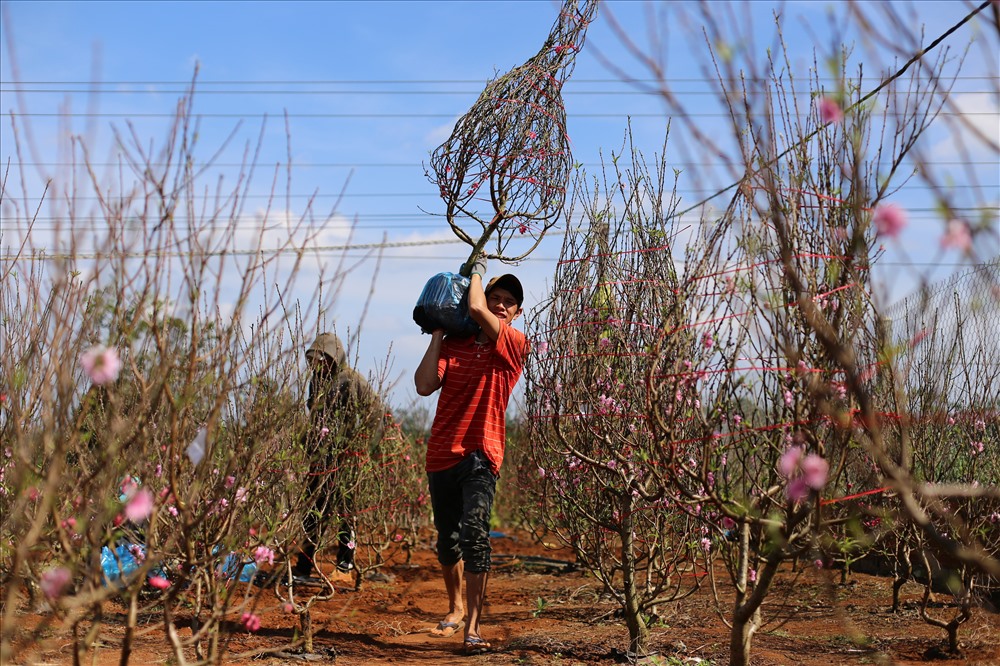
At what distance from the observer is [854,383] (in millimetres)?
1237

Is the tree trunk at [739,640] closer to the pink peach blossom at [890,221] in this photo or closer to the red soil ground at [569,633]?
the red soil ground at [569,633]

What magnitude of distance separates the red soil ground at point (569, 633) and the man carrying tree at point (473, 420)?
45 centimetres

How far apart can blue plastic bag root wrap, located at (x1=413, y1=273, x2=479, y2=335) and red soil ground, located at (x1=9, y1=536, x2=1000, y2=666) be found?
1.41 meters

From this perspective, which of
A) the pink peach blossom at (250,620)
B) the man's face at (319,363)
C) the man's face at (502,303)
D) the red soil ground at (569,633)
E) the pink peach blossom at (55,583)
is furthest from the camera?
the man's face at (502,303)

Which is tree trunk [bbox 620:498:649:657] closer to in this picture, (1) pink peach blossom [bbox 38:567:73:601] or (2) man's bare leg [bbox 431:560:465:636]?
(2) man's bare leg [bbox 431:560:465:636]

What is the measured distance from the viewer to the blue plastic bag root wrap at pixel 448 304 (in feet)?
14.9

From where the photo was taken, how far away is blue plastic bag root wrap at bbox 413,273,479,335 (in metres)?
4.55

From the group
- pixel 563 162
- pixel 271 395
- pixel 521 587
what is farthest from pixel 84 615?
pixel 521 587

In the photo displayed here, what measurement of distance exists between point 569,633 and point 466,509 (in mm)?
1240

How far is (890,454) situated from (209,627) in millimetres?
3185

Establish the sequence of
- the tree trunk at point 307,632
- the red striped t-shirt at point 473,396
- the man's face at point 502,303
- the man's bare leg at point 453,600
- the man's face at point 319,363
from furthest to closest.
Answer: the man's bare leg at point 453,600 → the man's face at point 502,303 → the red striped t-shirt at point 473,396 → the tree trunk at point 307,632 → the man's face at point 319,363

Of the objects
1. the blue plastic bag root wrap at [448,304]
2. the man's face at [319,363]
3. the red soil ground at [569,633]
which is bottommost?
the red soil ground at [569,633]

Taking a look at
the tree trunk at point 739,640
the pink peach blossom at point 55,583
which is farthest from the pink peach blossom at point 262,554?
the tree trunk at point 739,640

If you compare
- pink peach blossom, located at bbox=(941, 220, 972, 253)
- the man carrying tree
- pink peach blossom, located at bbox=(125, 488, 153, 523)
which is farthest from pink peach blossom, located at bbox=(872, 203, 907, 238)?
the man carrying tree
